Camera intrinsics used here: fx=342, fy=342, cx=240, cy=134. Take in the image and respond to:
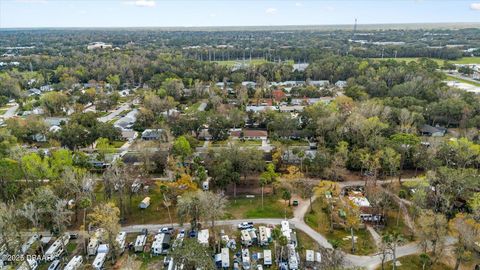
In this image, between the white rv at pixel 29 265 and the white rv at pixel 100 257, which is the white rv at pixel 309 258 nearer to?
the white rv at pixel 100 257

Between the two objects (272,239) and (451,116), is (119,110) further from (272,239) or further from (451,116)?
(451,116)

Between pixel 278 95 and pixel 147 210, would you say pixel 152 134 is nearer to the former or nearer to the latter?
pixel 147 210

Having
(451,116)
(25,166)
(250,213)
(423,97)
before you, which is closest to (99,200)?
(25,166)

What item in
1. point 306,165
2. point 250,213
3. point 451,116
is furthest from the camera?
point 451,116

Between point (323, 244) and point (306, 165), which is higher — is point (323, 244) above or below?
below

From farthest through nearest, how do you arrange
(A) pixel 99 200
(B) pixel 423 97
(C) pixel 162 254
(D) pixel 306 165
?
(B) pixel 423 97 < (D) pixel 306 165 < (A) pixel 99 200 < (C) pixel 162 254

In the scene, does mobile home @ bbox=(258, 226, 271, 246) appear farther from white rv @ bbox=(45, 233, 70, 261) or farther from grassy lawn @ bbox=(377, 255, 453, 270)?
white rv @ bbox=(45, 233, 70, 261)

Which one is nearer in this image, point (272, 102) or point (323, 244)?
point (323, 244)

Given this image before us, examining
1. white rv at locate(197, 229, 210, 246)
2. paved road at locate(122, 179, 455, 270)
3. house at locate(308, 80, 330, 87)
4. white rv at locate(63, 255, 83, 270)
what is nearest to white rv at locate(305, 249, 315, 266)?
paved road at locate(122, 179, 455, 270)
